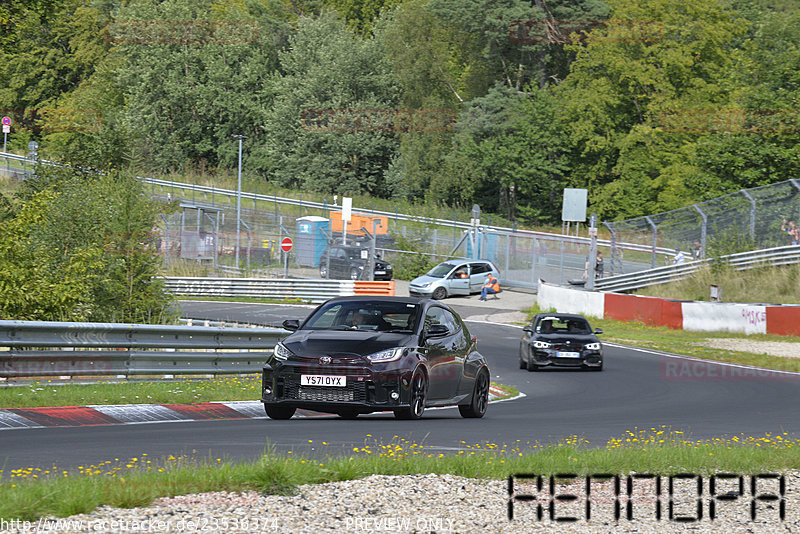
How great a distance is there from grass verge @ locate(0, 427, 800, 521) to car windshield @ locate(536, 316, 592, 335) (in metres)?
13.5

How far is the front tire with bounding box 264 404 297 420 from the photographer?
13398 mm

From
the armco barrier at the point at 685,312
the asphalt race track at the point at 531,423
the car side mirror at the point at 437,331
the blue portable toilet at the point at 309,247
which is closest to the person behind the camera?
the asphalt race track at the point at 531,423

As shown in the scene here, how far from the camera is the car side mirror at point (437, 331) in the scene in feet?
45.5

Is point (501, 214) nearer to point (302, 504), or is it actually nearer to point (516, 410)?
point (516, 410)

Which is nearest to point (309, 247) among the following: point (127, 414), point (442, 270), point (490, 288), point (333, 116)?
point (442, 270)

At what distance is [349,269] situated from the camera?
2042 inches

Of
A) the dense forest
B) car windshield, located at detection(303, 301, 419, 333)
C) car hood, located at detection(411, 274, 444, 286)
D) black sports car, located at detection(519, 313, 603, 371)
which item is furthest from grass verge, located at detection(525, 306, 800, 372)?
the dense forest

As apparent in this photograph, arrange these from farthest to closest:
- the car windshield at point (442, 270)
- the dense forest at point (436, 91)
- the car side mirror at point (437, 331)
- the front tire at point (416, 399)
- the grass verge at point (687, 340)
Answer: the dense forest at point (436, 91)
the car windshield at point (442, 270)
the grass verge at point (687, 340)
the car side mirror at point (437, 331)
the front tire at point (416, 399)

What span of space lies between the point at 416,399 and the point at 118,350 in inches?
201

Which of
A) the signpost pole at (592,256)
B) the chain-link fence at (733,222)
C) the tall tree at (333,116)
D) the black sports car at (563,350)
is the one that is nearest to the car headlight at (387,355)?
the black sports car at (563,350)

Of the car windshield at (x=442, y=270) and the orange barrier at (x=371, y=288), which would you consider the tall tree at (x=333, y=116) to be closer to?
the car windshield at (x=442, y=270)

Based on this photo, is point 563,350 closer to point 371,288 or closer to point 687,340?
point 687,340

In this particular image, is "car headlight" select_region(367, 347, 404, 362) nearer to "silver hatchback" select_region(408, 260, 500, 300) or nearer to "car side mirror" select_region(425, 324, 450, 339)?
"car side mirror" select_region(425, 324, 450, 339)

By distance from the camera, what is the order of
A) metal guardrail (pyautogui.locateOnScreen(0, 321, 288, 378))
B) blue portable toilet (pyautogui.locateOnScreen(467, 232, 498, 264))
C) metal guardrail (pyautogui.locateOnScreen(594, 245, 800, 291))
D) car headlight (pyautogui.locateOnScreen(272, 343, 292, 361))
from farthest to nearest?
blue portable toilet (pyautogui.locateOnScreen(467, 232, 498, 264)) → metal guardrail (pyautogui.locateOnScreen(594, 245, 800, 291)) → metal guardrail (pyautogui.locateOnScreen(0, 321, 288, 378)) → car headlight (pyautogui.locateOnScreen(272, 343, 292, 361))
